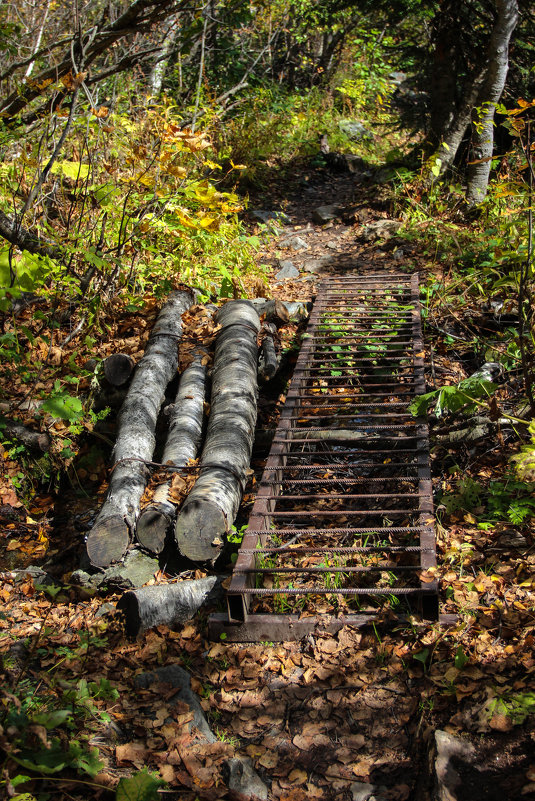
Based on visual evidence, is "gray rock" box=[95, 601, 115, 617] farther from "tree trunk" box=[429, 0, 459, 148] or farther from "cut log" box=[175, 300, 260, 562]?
"tree trunk" box=[429, 0, 459, 148]

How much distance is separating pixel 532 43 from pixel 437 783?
32.0 feet

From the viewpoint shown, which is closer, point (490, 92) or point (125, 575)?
point (125, 575)

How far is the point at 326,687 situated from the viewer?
2875 mm

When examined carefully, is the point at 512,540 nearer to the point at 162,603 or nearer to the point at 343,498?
the point at 343,498

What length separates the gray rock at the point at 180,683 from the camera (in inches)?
107

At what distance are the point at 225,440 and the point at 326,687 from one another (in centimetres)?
192

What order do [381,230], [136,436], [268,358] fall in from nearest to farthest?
1. [136,436]
2. [268,358]
3. [381,230]

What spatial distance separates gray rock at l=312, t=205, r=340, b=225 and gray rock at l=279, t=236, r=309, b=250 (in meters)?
0.78

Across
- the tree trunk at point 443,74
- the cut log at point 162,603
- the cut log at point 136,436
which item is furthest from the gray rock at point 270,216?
the cut log at point 162,603

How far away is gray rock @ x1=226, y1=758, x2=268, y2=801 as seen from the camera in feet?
7.73

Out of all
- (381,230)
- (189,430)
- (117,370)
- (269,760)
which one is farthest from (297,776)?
(381,230)

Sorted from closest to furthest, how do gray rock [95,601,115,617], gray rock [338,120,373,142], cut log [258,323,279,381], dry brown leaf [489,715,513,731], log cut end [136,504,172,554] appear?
dry brown leaf [489,715,513,731]
gray rock [95,601,115,617]
log cut end [136,504,172,554]
cut log [258,323,279,381]
gray rock [338,120,373,142]

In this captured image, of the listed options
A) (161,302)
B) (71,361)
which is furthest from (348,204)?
(71,361)

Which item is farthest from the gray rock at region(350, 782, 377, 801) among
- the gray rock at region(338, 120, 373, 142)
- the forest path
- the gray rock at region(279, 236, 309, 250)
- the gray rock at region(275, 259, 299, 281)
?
the gray rock at region(338, 120, 373, 142)
